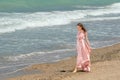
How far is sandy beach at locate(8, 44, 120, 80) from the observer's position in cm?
1100

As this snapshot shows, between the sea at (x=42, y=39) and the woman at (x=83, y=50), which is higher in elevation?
the sea at (x=42, y=39)

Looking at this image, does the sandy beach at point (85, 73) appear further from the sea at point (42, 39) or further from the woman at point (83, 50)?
the sea at point (42, 39)

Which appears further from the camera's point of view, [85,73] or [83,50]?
[83,50]

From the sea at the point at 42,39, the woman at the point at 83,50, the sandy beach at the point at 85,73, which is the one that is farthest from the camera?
the sea at the point at 42,39

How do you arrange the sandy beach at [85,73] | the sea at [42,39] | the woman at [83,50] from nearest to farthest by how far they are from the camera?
the sandy beach at [85,73]
the woman at [83,50]
the sea at [42,39]

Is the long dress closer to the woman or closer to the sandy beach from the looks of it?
the woman

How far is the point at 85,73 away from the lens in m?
11.4

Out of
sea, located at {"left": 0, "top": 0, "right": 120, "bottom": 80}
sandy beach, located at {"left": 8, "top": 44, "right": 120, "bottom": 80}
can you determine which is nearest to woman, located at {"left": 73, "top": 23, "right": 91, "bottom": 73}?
sandy beach, located at {"left": 8, "top": 44, "right": 120, "bottom": 80}

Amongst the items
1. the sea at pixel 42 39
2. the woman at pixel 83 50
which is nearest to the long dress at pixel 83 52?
the woman at pixel 83 50

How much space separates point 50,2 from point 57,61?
28.3 metres

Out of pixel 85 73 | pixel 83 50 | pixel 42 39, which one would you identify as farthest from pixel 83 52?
pixel 42 39

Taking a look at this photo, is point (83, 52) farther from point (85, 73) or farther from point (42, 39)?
point (42, 39)

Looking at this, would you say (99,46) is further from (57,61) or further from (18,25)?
(18,25)

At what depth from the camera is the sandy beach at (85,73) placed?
1100 cm
